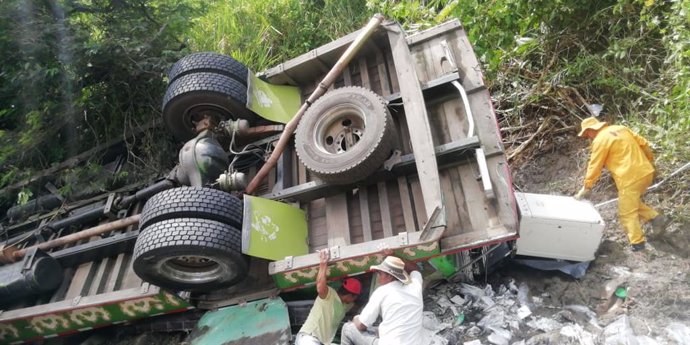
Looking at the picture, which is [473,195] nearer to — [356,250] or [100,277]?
[356,250]

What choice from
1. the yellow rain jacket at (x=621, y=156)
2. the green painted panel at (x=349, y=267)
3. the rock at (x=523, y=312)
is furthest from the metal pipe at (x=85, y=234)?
the yellow rain jacket at (x=621, y=156)

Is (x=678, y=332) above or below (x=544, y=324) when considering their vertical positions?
below

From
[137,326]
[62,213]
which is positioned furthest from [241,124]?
[62,213]

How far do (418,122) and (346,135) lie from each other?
0.62 meters

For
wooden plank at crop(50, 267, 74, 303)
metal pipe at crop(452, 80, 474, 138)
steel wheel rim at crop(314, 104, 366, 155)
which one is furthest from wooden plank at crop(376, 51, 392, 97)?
wooden plank at crop(50, 267, 74, 303)

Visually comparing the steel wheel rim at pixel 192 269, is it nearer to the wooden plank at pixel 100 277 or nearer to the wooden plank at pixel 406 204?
the wooden plank at pixel 100 277

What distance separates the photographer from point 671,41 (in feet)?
12.3

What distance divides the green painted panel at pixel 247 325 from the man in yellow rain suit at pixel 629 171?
2485mm

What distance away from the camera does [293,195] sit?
3504 mm

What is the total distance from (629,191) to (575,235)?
1.91 ft

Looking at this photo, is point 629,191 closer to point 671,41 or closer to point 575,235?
point 575,235

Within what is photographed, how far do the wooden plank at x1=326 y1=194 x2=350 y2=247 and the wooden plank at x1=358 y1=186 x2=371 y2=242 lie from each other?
116 mm

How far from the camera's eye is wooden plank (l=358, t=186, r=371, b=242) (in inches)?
126

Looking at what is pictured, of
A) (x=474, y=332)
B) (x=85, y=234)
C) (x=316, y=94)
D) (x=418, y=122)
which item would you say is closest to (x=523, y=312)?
(x=474, y=332)
